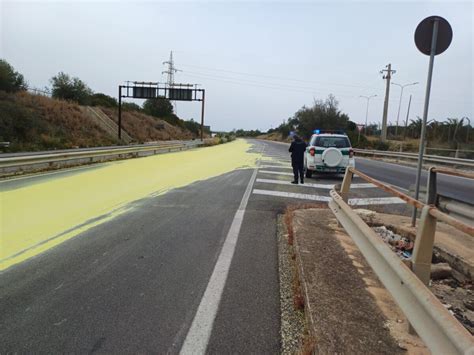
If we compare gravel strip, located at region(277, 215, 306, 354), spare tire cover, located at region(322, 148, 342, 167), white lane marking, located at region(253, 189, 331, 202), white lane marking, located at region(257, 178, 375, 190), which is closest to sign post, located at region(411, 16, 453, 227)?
gravel strip, located at region(277, 215, 306, 354)

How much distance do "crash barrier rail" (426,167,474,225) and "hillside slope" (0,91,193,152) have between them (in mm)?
28700

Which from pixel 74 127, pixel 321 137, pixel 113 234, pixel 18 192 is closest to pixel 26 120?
pixel 74 127

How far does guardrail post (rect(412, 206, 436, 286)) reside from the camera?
97.7 inches

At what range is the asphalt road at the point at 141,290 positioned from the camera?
9.21 ft

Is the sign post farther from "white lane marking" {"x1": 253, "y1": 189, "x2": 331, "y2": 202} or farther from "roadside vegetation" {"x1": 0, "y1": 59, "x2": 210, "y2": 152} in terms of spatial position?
"roadside vegetation" {"x1": 0, "y1": 59, "x2": 210, "y2": 152}

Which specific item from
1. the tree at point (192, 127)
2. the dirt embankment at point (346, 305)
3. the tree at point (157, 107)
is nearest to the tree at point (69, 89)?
the tree at point (157, 107)

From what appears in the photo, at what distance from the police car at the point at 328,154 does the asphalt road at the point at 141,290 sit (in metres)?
6.71

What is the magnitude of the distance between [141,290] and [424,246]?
2.79m

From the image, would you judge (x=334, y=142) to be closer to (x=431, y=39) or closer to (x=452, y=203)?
(x=431, y=39)

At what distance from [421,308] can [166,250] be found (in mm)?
3528

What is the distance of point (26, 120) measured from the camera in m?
30.9

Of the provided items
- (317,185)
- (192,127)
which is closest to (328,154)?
(317,185)

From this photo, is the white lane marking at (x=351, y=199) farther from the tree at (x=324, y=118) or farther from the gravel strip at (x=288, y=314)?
the tree at (x=324, y=118)

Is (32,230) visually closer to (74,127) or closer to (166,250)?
(166,250)
